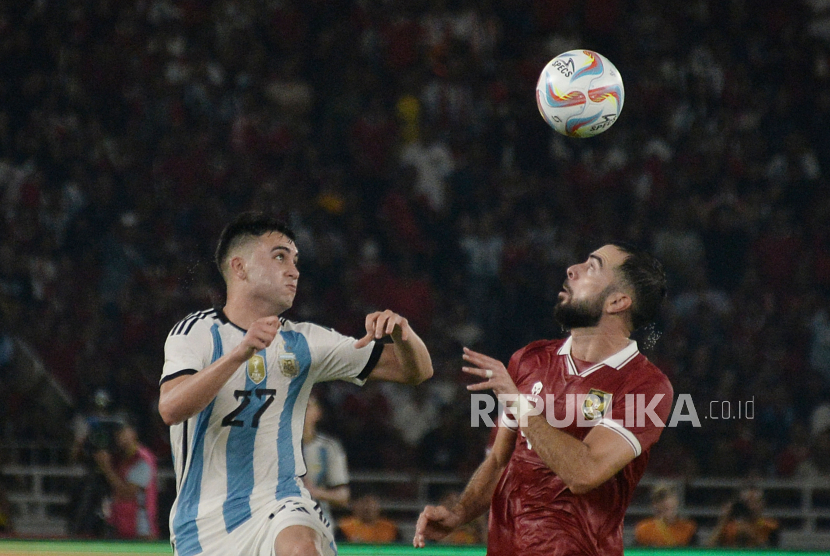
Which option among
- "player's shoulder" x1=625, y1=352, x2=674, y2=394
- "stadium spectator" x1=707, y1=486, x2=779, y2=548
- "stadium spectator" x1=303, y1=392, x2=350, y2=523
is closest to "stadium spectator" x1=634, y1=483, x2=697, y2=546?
"stadium spectator" x1=707, y1=486, x2=779, y2=548

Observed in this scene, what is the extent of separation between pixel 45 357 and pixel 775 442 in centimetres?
657

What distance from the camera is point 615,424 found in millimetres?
3322

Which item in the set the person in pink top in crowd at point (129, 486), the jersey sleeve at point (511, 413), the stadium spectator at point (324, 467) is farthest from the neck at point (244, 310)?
the person in pink top in crowd at point (129, 486)

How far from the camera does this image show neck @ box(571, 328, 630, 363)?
11.7 feet

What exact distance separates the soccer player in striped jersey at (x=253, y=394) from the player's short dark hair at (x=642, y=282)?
77 cm

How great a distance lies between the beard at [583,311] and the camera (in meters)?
3.58

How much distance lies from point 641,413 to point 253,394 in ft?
4.45

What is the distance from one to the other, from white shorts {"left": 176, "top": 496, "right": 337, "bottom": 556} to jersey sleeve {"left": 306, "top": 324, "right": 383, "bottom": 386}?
1.70 feet

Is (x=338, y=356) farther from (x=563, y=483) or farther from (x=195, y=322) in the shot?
(x=563, y=483)

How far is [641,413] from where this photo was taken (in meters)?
3.34

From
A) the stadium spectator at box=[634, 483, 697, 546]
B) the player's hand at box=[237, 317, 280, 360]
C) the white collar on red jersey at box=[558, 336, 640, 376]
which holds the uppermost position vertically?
the player's hand at box=[237, 317, 280, 360]

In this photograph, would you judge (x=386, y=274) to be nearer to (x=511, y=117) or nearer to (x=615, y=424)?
(x=511, y=117)

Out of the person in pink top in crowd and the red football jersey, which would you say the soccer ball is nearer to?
the red football jersey

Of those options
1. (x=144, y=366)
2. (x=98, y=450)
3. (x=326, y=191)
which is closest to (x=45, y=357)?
(x=144, y=366)
